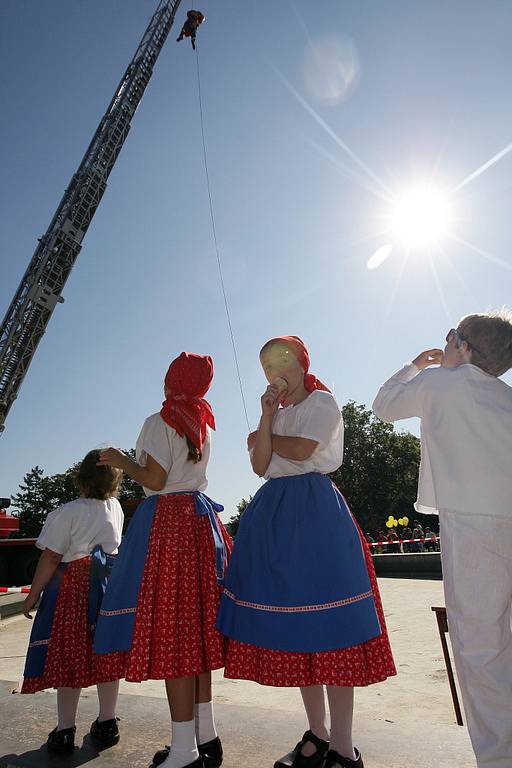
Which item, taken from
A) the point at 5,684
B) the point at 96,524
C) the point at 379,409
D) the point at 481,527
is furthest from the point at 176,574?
the point at 5,684

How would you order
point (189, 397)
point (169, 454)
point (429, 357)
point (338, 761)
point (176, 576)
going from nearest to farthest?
point (338, 761)
point (429, 357)
point (176, 576)
point (169, 454)
point (189, 397)

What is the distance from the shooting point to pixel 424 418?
1965 mm

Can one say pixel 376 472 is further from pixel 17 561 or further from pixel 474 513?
pixel 474 513

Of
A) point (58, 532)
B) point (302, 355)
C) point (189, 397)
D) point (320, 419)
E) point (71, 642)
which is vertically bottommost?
point (71, 642)

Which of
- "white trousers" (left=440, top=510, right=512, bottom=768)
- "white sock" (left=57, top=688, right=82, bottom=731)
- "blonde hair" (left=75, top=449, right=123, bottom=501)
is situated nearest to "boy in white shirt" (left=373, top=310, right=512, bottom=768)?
"white trousers" (left=440, top=510, right=512, bottom=768)

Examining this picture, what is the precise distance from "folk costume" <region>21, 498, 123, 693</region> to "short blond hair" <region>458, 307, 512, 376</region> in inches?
80.3

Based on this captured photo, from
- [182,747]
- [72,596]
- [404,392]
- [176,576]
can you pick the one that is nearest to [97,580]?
[72,596]

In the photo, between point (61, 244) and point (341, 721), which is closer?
point (341, 721)

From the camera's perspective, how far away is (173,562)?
7.30ft

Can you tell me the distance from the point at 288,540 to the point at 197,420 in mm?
719

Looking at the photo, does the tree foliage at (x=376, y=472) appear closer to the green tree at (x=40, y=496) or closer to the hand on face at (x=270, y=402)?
the green tree at (x=40, y=496)

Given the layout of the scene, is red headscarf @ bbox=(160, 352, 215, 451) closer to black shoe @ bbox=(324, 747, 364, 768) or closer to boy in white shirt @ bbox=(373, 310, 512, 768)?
boy in white shirt @ bbox=(373, 310, 512, 768)

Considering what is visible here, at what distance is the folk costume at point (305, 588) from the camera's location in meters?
1.88

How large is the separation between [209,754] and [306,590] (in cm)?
87
